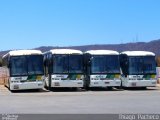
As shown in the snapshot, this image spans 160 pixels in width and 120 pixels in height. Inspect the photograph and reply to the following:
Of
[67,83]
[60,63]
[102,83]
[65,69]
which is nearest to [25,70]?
[60,63]

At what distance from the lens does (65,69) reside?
31.8 meters

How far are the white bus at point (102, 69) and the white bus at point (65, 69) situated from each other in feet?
2.33

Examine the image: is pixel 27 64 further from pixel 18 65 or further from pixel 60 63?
pixel 60 63

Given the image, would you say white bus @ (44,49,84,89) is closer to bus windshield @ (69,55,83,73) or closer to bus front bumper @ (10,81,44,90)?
bus windshield @ (69,55,83,73)

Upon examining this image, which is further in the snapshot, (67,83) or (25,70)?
(67,83)

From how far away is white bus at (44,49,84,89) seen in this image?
1238 inches

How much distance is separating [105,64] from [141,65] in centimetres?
262

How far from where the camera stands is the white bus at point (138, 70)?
33.0 m

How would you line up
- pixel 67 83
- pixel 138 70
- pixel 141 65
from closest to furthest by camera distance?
pixel 67 83 < pixel 138 70 < pixel 141 65

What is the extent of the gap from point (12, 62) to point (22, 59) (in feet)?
2.14

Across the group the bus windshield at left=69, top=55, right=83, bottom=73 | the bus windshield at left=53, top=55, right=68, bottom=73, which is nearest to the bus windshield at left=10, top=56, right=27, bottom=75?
the bus windshield at left=53, top=55, right=68, bottom=73

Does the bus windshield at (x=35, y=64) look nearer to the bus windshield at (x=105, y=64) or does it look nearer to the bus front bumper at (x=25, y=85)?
the bus front bumper at (x=25, y=85)

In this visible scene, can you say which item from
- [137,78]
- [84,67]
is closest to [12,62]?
[84,67]

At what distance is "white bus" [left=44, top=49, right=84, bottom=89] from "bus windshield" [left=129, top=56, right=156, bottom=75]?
356cm
